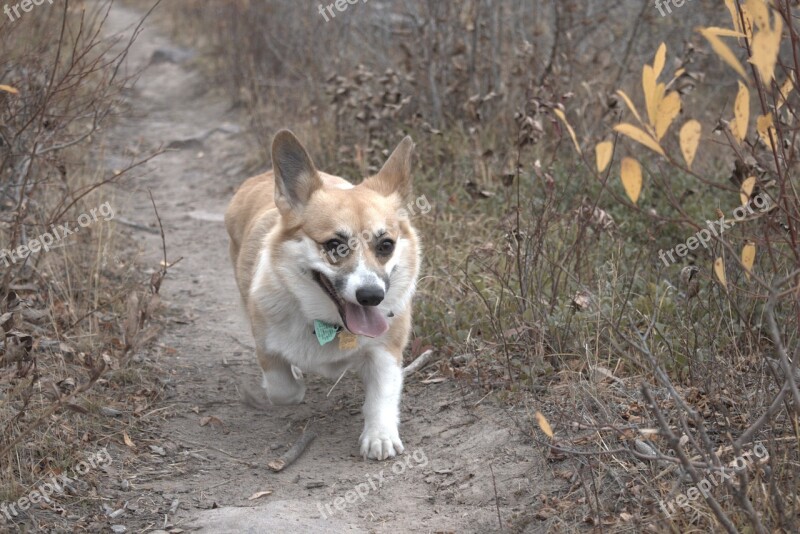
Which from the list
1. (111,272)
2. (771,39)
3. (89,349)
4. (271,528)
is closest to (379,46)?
(111,272)

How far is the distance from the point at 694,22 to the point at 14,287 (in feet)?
21.6

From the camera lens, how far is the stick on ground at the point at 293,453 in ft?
12.8

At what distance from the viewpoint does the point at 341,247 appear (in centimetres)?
387

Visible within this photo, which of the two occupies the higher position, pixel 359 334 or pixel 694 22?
pixel 694 22

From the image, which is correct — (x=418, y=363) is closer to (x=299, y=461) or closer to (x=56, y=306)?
(x=299, y=461)

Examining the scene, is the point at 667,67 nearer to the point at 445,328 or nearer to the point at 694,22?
the point at 694,22

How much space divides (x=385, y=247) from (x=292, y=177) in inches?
23.0

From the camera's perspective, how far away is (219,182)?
8.45m
